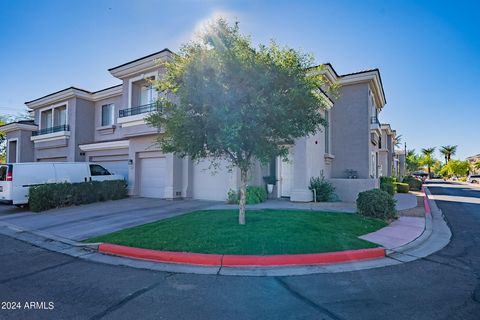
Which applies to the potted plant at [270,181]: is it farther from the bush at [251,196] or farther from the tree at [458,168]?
the tree at [458,168]

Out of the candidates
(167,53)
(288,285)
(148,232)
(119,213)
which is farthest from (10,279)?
(167,53)

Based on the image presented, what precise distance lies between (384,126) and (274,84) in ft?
82.3

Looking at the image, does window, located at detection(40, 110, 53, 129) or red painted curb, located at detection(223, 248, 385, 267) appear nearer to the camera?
red painted curb, located at detection(223, 248, 385, 267)

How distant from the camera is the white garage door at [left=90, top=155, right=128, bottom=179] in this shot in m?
17.1

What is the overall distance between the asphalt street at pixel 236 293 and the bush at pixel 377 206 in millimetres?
3570

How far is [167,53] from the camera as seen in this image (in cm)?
1367

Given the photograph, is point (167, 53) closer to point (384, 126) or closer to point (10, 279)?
point (10, 279)

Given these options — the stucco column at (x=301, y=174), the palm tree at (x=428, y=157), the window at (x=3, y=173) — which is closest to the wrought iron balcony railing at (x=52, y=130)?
the window at (x=3, y=173)

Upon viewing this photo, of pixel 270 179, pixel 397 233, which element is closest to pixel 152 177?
pixel 270 179

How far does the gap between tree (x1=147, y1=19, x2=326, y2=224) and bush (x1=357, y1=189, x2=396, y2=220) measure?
3.92 metres

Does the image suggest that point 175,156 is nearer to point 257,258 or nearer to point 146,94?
point 146,94

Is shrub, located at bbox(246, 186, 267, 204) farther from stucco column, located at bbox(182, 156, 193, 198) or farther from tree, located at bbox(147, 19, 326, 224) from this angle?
tree, located at bbox(147, 19, 326, 224)

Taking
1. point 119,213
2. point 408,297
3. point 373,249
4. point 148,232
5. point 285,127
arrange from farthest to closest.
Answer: point 119,213
point 148,232
point 285,127
point 373,249
point 408,297

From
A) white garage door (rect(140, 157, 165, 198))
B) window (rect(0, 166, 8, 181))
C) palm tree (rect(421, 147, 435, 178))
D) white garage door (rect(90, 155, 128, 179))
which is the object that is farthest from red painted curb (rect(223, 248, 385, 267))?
palm tree (rect(421, 147, 435, 178))
